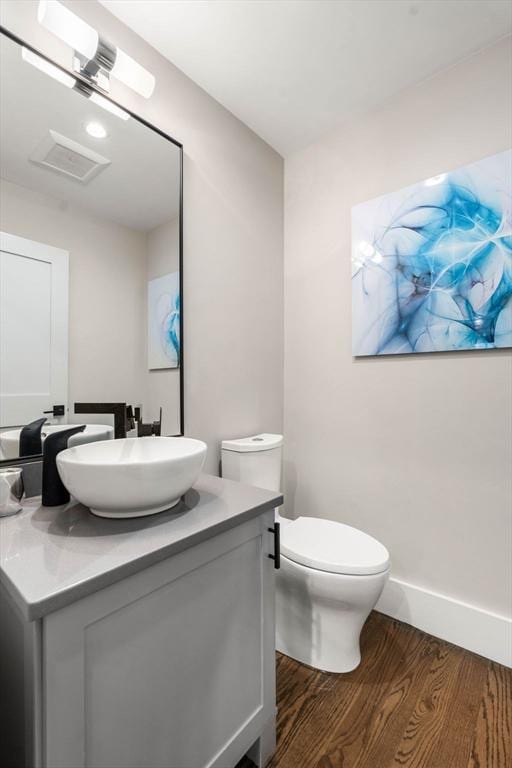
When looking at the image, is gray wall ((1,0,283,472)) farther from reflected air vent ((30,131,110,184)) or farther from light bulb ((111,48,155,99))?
reflected air vent ((30,131,110,184))

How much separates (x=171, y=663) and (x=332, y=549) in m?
0.78

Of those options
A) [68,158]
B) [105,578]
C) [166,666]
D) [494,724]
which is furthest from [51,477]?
[494,724]

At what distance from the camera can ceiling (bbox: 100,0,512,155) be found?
138 cm

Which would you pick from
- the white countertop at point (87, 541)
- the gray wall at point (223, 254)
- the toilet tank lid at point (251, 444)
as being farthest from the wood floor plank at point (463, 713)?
the gray wall at point (223, 254)

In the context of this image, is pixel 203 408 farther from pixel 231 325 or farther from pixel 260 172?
pixel 260 172

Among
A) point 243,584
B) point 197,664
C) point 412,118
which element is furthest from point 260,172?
point 197,664

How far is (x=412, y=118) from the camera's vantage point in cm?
173

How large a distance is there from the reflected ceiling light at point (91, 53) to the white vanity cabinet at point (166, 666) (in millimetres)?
1579

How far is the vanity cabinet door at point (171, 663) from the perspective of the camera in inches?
25.7

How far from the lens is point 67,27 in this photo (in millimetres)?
1152

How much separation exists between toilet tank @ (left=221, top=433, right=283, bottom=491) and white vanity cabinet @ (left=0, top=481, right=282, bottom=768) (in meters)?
0.65

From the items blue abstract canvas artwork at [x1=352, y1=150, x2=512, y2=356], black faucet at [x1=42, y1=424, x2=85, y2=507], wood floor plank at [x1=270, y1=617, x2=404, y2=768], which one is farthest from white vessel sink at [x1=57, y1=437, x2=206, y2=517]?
blue abstract canvas artwork at [x1=352, y1=150, x2=512, y2=356]

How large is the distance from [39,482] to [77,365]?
0.41m

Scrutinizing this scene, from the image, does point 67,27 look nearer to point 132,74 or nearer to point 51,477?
point 132,74
